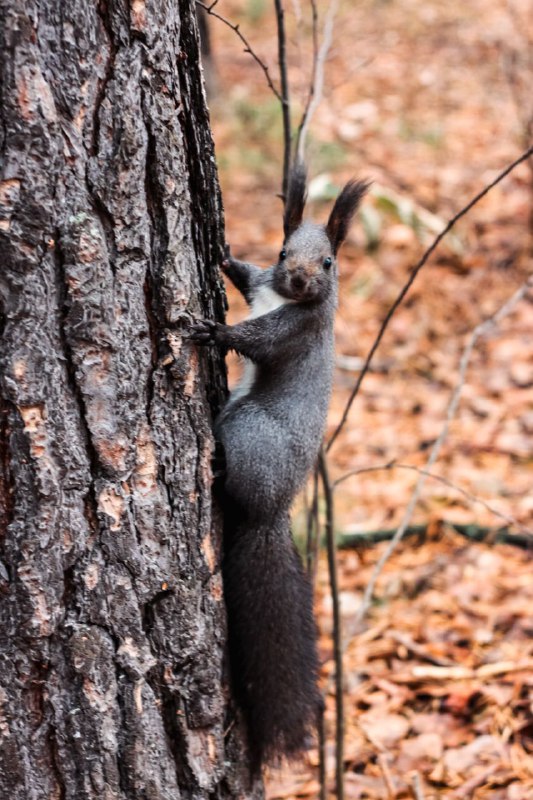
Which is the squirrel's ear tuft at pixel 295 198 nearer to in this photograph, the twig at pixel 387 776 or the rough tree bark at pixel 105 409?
the rough tree bark at pixel 105 409

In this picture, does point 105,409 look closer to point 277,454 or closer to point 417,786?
point 277,454

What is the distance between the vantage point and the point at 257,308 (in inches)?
98.0

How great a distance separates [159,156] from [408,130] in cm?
608

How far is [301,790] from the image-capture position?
2854 mm

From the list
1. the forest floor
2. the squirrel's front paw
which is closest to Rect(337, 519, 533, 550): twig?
the forest floor

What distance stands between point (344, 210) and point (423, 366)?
3.18m

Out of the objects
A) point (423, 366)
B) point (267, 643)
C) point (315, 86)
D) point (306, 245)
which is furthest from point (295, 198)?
point (423, 366)

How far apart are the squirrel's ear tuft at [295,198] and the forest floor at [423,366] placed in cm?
35

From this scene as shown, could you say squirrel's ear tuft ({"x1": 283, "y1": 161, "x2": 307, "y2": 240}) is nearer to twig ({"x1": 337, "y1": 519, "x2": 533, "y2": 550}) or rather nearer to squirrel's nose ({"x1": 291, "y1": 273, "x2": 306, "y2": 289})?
squirrel's nose ({"x1": 291, "y1": 273, "x2": 306, "y2": 289})

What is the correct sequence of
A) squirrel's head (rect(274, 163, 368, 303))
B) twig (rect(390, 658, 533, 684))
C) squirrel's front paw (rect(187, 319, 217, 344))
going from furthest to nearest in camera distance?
twig (rect(390, 658, 533, 684)), squirrel's head (rect(274, 163, 368, 303)), squirrel's front paw (rect(187, 319, 217, 344))

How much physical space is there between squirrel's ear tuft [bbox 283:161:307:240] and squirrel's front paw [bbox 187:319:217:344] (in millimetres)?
569

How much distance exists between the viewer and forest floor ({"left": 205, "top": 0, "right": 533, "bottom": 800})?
296 centimetres

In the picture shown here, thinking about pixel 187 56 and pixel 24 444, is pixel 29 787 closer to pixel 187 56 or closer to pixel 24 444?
pixel 24 444

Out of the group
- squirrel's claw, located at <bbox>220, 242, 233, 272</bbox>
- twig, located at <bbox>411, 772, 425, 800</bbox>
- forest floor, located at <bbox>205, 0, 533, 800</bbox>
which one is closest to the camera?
squirrel's claw, located at <bbox>220, 242, 233, 272</bbox>
